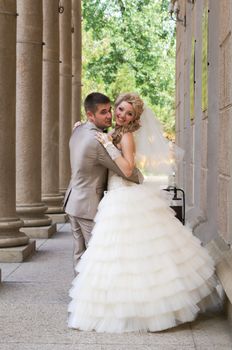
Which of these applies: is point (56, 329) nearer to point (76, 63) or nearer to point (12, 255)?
point (12, 255)

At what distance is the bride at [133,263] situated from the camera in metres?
6.98

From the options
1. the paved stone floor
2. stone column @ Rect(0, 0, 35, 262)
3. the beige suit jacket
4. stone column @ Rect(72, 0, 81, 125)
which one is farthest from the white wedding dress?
stone column @ Rect(72, 0, 81, 125)

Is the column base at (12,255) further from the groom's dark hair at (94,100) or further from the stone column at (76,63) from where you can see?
the stone column at (76,63)

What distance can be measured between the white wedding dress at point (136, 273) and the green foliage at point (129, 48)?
110 feet

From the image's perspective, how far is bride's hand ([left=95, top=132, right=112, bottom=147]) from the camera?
7578 millimetres

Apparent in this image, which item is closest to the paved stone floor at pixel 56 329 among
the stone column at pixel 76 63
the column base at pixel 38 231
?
the column base at pixel 38 231

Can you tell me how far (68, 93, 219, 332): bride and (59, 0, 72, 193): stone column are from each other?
1327 cm

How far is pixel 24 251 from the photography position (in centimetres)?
1148

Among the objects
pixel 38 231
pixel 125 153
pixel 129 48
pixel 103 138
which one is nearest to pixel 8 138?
pixel 38 231

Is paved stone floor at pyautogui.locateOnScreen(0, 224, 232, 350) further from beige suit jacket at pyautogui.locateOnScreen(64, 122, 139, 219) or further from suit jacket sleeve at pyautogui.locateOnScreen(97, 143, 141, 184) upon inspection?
suit jacket sleeve at pyautogui.locateOnScreen(97, 143, 141, 184)

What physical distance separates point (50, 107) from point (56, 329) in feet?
34.1

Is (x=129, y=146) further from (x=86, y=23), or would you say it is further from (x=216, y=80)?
(x=86, y=23)

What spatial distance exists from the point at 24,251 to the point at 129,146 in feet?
14.3

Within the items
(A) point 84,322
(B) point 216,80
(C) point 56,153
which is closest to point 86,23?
(C) point 56,153
